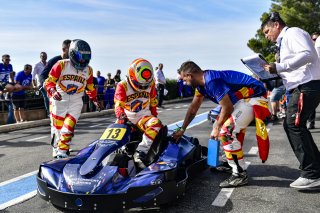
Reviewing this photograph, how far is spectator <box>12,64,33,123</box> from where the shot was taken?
37.2 feet

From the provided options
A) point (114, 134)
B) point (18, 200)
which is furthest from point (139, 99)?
point (18, 200)

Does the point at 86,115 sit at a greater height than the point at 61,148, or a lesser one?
lesser

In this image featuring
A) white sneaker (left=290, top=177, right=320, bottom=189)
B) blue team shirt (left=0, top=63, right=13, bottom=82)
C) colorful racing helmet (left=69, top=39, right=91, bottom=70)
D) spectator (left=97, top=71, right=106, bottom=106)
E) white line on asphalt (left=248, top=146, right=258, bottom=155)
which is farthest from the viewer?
spectator (left=97, top=71, right=106, bottom=106)

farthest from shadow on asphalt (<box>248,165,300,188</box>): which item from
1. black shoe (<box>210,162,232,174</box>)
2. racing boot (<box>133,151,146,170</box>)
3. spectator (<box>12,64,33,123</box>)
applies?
spectator (<box>12,64,33,123</box>)

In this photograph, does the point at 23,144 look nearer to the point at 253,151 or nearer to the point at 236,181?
the point at 253,151

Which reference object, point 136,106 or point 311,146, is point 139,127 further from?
point 311,146

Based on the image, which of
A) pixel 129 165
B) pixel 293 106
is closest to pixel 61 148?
pixel 129 165

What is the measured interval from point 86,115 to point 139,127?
973 centimetres

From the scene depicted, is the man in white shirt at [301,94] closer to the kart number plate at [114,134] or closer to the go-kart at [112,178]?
the go-kart at [112,178]

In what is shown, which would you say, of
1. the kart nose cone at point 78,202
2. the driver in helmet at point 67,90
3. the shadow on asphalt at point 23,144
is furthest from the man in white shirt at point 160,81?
the kart nose cone at point 78,202

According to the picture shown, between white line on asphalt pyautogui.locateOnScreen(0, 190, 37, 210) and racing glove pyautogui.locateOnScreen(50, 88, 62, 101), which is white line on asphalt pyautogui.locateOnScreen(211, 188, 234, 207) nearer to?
white line on asphalt pyautogui.locateOnScreen(0, 190, 37, 210)

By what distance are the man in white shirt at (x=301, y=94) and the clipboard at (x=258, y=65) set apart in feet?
0.63

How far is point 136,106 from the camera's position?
16.7 ft

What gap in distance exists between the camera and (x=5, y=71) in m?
11.0
